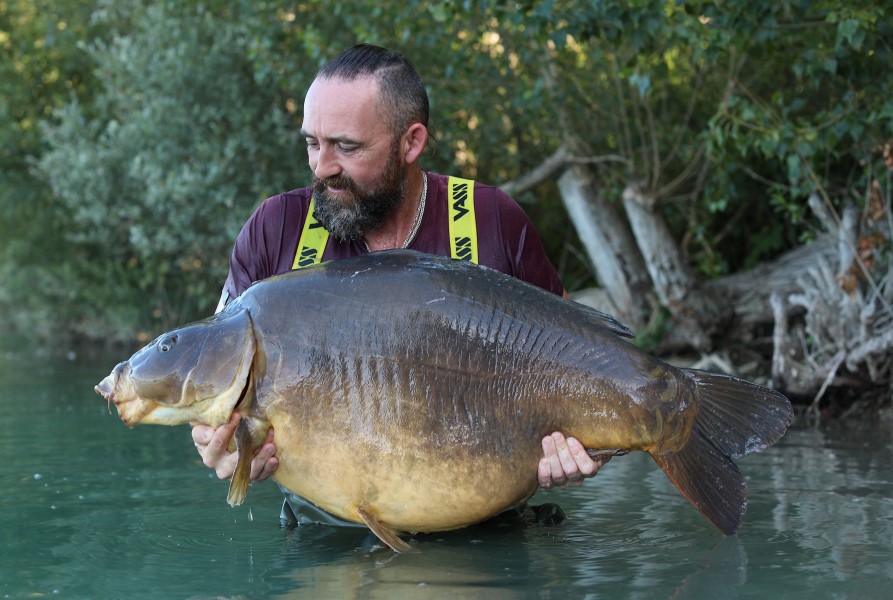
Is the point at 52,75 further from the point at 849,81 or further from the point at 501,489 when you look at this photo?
the point at 501,489

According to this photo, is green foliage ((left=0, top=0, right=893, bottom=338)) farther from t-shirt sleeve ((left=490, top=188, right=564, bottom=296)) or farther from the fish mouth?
the fish mouth

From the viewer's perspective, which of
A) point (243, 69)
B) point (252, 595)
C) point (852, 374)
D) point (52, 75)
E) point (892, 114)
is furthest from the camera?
point (52, 75)

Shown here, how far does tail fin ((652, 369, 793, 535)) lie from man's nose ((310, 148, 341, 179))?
134 cm

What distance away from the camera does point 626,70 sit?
6.54 meters

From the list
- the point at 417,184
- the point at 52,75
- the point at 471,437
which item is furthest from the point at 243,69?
the point at 471,437

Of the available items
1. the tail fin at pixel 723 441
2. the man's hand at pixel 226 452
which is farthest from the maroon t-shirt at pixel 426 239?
the tail fin at pixel 723 441

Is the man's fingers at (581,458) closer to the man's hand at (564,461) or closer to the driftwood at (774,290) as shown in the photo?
the man's hand at (564,461)

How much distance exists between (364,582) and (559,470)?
661 mm

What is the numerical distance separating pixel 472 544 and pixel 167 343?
124cm

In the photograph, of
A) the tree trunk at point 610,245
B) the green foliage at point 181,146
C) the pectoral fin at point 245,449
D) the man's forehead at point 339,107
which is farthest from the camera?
the green foliage at point 181,146

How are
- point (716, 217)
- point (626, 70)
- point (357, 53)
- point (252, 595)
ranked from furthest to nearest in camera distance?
point (716, 217), point (626, 70), point (357, 53), point (252, 595)

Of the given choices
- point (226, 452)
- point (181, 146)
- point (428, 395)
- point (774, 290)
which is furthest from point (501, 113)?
point (226, 452)

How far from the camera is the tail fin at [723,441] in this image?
3.21 meters

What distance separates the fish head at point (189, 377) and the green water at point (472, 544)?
1.76 ft
